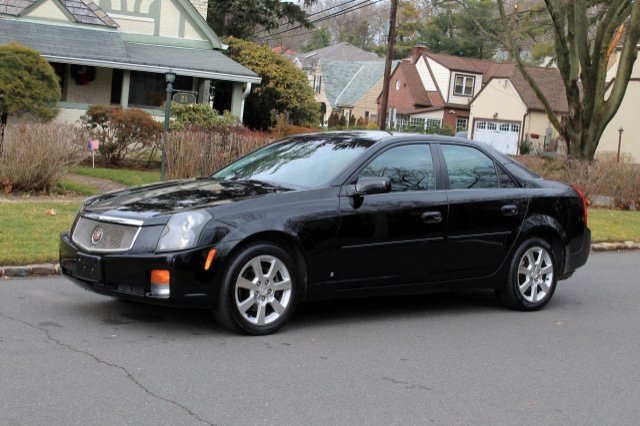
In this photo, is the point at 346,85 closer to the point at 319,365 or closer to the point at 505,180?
the point at 505,180

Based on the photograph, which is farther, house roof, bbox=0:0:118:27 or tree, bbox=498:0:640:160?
house roof, bbox=0:0:118:27

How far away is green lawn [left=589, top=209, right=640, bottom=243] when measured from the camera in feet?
48.4

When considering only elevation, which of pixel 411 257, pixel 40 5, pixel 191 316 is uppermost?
pixel 40 5

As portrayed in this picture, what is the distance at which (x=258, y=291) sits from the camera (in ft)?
22.7

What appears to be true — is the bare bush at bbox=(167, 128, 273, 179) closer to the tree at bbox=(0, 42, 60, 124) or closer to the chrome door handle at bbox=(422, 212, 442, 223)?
the tree at bbox=(0, 42, 60, 124)

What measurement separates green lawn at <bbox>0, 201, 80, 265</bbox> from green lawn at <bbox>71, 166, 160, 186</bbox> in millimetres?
3935

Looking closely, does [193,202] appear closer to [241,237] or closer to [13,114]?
[241,237]

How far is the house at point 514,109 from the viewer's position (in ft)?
171

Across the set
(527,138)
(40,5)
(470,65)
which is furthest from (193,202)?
(470,65)

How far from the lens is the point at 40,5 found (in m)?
27.7

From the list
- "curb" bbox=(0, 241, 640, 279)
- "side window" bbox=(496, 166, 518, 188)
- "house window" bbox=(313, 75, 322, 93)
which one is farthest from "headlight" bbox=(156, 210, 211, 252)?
"house window" bbox=(313, 75, 322, 93)

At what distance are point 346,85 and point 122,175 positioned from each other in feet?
157

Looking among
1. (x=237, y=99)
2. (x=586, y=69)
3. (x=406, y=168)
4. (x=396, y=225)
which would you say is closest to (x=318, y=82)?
(x=237, y=99)

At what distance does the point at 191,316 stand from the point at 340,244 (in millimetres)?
1477
